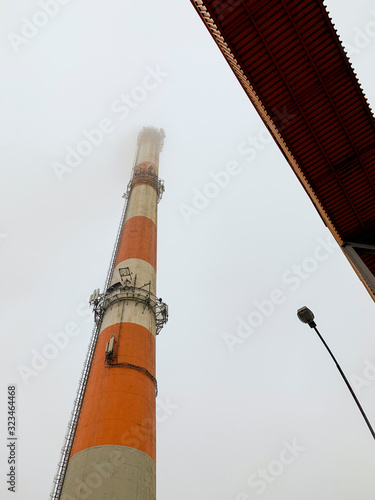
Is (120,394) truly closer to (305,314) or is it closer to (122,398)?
(122,398)

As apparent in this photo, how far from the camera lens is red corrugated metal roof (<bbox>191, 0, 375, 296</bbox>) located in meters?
10.0

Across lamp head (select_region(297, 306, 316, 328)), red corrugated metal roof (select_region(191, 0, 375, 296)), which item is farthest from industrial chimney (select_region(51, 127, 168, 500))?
red corrugated metal roof (select_region(191, 0, 375, 296))

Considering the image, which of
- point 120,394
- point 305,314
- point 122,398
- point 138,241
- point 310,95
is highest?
point 138,241

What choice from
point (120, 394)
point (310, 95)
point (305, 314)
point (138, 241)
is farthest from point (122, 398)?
point (310, 95)

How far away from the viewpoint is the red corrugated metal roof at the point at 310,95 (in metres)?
10.0

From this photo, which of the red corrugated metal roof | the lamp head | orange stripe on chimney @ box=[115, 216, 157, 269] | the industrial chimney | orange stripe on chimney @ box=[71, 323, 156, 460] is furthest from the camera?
orange stripe on chimney @ box=[115, 216, 157, 269]

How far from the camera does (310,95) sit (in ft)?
37.6

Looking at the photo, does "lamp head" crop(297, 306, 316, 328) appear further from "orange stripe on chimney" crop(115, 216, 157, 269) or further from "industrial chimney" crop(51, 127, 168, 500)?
"orange stripe on chimney" crop(115, 216, 157, 269)

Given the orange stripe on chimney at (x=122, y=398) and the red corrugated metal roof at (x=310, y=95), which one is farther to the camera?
the orange stripe on chimney at (x=122, y=398)

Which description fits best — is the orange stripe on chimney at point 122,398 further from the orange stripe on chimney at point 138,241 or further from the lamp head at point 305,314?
the lamp head at point 305,314

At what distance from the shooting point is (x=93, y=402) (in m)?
13.5

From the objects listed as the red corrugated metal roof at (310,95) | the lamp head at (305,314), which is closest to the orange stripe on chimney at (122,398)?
the lamp head at (305,314)

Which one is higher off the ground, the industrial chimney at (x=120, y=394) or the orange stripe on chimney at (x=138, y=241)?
the orange stripe on chimney at (x=138, y=241)

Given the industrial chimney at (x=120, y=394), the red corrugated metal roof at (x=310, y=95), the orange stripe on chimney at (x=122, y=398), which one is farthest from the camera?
the orange stripe on chimney at (x=122, y=398)
